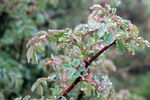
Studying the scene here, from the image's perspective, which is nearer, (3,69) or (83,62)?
(83,62)

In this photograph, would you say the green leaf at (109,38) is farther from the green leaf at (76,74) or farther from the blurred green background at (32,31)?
the blurred green background at (32,31)

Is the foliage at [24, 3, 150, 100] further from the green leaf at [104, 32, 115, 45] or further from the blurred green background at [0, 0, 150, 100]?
the blurred green background at [0, 0, 150, 100]

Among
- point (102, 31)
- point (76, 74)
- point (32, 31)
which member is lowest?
point (76, 74)

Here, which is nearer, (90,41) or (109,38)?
(109,38)

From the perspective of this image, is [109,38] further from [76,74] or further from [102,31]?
[76,74]

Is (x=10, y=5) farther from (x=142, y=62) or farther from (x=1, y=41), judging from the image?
(x=142, y=62)

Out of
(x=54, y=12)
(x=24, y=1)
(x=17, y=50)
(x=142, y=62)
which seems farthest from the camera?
(x=142, y=62)

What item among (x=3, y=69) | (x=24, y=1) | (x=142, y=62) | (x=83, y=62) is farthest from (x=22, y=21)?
(x=142, y=62)

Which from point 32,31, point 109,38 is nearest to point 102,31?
point 109,38
